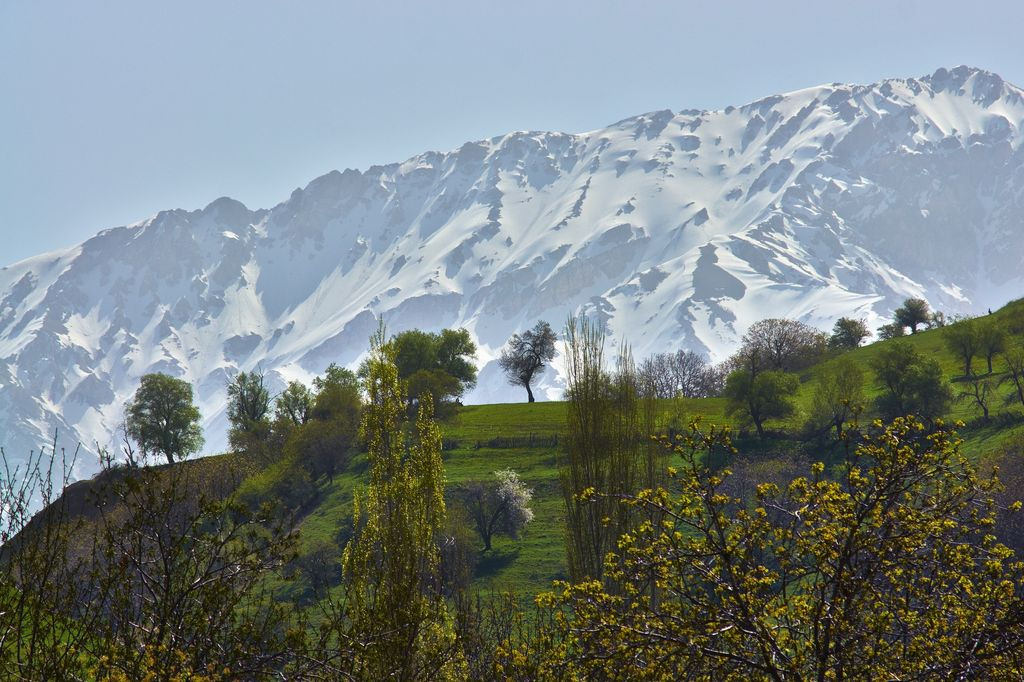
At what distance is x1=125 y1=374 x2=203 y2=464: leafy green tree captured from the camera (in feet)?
363

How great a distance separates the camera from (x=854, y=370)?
287 ft

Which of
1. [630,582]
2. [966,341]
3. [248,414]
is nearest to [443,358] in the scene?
[248,414]

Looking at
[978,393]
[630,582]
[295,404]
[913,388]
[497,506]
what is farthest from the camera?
[295,404]

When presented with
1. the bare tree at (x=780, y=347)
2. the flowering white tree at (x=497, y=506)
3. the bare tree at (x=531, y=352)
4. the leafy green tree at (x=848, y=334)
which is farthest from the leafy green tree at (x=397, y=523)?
the leafy green tree at (x=848, y=334)

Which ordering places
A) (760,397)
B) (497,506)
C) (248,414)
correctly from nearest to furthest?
(497,506) → (760,397) → (248,414)

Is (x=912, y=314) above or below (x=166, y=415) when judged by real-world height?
above

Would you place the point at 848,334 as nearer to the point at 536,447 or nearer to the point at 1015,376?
the point at 1015,376

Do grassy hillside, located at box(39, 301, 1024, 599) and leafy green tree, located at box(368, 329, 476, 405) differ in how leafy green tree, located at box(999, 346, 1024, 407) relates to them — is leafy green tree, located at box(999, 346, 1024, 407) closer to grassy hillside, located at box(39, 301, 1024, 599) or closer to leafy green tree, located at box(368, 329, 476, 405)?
grassy hillside, located at box(39, 301, 1024, 599)

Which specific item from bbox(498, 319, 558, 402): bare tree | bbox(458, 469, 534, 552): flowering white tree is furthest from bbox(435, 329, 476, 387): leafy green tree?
bbox(458, 469, 534, 552): flowering white tree

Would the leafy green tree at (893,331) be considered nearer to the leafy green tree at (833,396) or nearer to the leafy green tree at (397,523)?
the leafy green tree at (833,396)

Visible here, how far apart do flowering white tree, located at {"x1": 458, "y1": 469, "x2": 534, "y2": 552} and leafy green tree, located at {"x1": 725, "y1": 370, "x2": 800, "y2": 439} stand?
23.0m

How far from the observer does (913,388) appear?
8338 cm

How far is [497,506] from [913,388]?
37.7 meters

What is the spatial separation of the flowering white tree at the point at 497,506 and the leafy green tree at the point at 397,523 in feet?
172
